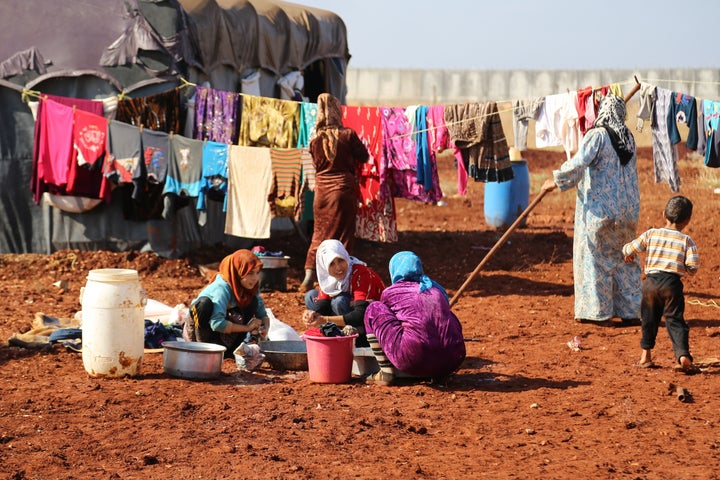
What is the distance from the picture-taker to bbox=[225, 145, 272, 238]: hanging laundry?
10.7 m

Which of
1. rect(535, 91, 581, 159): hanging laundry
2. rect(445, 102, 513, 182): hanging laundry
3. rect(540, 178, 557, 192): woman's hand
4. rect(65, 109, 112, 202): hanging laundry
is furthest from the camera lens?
rect(65, 109, 112, 202): hanging laundry

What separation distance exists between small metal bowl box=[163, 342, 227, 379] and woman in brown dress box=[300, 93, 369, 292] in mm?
3405

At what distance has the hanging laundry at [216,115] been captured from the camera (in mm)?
11219

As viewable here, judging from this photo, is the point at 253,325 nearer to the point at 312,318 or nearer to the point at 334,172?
the point at 312,318

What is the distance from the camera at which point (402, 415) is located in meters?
5.84

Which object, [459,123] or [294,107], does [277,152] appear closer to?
[294,107]

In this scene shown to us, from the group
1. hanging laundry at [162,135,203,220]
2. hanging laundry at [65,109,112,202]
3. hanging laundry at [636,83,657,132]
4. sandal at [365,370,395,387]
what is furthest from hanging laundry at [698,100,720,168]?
hanging laundry at [65,109,112,202]

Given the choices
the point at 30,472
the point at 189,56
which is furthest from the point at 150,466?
the point at 189,56

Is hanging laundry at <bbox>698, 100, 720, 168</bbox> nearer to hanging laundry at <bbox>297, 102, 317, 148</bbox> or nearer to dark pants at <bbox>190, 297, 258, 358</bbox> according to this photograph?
hanging laundry at <bbox>297, 102, 317, 148</bbox>

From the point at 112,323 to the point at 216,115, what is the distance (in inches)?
196

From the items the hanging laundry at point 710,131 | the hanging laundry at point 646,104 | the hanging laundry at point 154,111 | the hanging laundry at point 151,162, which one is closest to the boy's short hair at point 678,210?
the hanging laundry at point 646,104

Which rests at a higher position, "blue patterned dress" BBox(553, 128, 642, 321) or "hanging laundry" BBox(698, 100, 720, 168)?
"hanging laundry" BBox(698, 100, 720, 168)

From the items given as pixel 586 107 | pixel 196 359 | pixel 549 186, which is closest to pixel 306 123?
pixel 586 107

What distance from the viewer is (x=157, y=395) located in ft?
20.7
